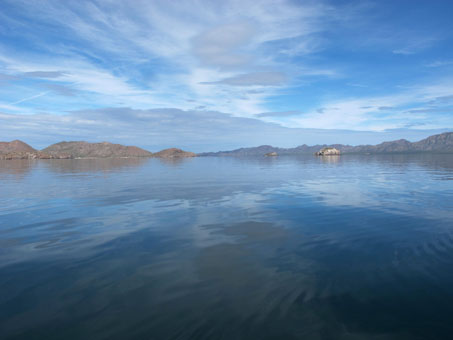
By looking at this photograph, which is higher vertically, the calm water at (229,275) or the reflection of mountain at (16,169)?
the reflection of mountain at (16,169)

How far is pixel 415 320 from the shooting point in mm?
6504

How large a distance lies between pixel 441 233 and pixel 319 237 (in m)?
6.41

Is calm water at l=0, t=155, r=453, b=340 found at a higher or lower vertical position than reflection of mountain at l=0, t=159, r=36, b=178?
lower

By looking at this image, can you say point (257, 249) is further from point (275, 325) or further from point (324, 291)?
point (275, 325)

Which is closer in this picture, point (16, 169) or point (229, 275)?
point (229, 275)

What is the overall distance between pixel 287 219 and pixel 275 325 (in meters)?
10.8

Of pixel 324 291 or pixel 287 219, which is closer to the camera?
pixel 324 291

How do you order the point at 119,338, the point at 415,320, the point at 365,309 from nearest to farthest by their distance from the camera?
the point at 119,338
the point at 415,320
the point at 365,309

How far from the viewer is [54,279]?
9016 mm

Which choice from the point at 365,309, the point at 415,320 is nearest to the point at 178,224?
the point at 365,309

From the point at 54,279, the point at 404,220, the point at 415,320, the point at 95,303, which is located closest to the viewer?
the point at 415,320

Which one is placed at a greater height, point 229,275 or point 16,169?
point 16,169

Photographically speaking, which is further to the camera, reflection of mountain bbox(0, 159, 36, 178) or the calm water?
reflection of mountain bbox(0, 159, 36, 178)

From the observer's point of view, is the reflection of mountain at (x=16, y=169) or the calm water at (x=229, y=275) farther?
the reflection of mountain at (x=16, y=169)
